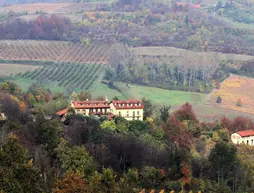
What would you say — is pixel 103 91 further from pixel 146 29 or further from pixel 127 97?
pixel 146 29

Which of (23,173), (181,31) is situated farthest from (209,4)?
(23,173)

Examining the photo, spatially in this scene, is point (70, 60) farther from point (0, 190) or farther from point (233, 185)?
point (0, 190)

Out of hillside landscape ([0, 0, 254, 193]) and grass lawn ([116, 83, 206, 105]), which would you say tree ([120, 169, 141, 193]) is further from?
grass lawn ([116, 83, 206, 105])

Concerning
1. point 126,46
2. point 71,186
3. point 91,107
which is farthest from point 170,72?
point 71,186

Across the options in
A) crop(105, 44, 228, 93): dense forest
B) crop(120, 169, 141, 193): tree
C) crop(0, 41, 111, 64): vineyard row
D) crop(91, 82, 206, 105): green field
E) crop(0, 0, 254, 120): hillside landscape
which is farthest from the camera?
crop(0, 41, 111, 64): vineyard row

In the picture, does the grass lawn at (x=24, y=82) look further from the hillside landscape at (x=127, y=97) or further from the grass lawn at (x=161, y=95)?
the grass lawn at (x=161, y=95)

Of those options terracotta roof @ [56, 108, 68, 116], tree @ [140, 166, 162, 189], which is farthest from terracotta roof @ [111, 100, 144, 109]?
tree @ [140, 166, 162, 189]
